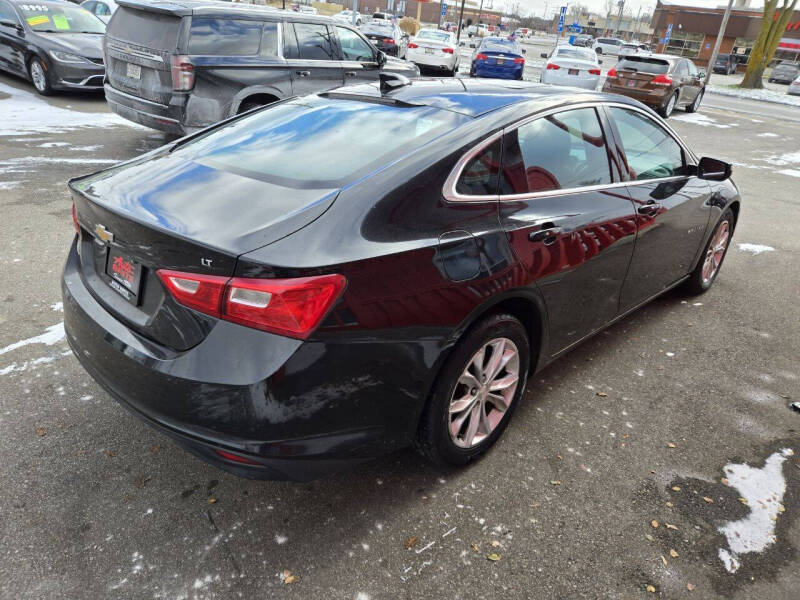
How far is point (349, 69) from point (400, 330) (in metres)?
7.27

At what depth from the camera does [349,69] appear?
8.47 m

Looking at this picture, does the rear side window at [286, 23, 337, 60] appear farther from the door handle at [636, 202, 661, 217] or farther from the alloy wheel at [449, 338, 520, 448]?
the alloy wheel at [449, 338, 520, 448]

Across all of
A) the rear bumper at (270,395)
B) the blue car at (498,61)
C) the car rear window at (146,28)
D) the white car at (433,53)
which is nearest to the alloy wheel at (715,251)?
the rear bumper at (270,395)

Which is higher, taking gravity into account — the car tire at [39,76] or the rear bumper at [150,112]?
the rear bumper at [150,112]

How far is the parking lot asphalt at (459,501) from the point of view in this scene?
2135 mm

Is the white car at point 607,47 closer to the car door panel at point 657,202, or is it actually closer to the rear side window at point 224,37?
the rear side window at point 224,37

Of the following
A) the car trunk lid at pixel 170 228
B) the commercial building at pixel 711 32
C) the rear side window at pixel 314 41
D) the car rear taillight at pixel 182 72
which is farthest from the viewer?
the commercial building at pixel 711 32

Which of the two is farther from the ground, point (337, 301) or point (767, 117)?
point (337, 301)

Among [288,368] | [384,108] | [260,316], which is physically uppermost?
[384,108]

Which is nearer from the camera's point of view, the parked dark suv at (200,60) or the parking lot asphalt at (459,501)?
the parking lot asphalt at (459,501)

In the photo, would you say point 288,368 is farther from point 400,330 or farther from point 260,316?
point 400,330

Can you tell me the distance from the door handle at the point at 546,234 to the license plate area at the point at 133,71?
6153mm

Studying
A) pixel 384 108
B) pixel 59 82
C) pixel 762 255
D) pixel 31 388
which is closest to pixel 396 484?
pixel 384 108

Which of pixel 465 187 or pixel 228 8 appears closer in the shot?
pixel 465 187
